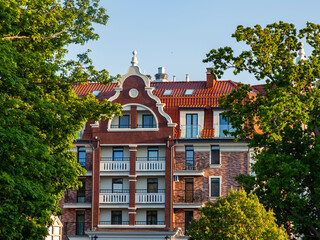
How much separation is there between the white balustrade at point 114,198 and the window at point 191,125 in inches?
247

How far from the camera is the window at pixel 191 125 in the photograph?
59.6 meters

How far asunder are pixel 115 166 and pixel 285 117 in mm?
26161

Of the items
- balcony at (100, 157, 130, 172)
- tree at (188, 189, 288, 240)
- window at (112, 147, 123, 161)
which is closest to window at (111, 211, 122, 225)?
balcony at (100, 157, 130, 172)

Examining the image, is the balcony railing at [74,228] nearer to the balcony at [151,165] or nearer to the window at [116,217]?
the window at [116,217]

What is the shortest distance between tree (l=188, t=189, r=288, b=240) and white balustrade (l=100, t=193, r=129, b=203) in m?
18.5

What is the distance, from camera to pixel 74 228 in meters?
60.1

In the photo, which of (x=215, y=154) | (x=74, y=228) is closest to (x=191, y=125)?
(x=215, y=154)

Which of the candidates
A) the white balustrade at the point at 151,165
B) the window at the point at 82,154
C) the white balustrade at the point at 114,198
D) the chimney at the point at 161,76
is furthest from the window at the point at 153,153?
the chimney at the point at 161,76

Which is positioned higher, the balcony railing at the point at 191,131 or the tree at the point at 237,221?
the balcony railing at the point at 191,131

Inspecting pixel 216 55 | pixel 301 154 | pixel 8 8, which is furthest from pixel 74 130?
pixel 301 154

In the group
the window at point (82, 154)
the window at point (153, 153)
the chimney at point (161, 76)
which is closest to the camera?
the window at point (153, 153)

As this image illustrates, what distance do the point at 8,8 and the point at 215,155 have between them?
32.9 metres

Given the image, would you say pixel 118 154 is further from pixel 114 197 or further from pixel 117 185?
pixel 114 197

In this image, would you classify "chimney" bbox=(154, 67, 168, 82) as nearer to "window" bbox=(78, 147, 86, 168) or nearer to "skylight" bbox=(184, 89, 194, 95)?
"skylight" bbox=(184, 89, 194, 95)
